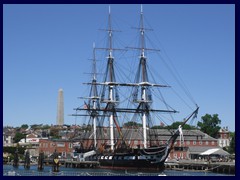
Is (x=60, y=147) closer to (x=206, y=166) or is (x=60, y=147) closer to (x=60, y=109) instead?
(x=206, y=166)

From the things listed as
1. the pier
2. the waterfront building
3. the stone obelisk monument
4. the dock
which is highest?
the stone obelisk monument

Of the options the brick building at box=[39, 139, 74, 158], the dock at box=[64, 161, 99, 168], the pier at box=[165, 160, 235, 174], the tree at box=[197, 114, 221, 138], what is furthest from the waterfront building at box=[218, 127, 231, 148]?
the dock at box=[64, 161, 99, 168]

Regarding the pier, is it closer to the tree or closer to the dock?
the dock

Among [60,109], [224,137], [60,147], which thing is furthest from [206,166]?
[60,109]

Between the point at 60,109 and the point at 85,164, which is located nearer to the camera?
the point at 85,164

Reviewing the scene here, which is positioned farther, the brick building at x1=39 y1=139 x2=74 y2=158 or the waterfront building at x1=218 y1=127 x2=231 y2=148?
the waterfront building at x1=218 y1=127 x2=231 y2=148

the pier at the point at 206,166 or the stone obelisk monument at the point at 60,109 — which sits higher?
the stone obelisk monument at the point at 60,109

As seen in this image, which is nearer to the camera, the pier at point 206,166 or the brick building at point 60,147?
the pier at point 206,166

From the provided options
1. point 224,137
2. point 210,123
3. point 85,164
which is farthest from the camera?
point 224,137

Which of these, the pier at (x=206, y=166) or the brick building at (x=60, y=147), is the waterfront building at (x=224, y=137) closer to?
the brick building at (x=60, y=147)

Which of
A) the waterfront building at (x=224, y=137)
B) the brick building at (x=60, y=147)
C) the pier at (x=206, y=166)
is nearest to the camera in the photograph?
the pier at (x=206, y=166)

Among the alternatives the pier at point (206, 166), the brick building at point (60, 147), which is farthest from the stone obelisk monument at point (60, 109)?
the pier at point (206, 166)
